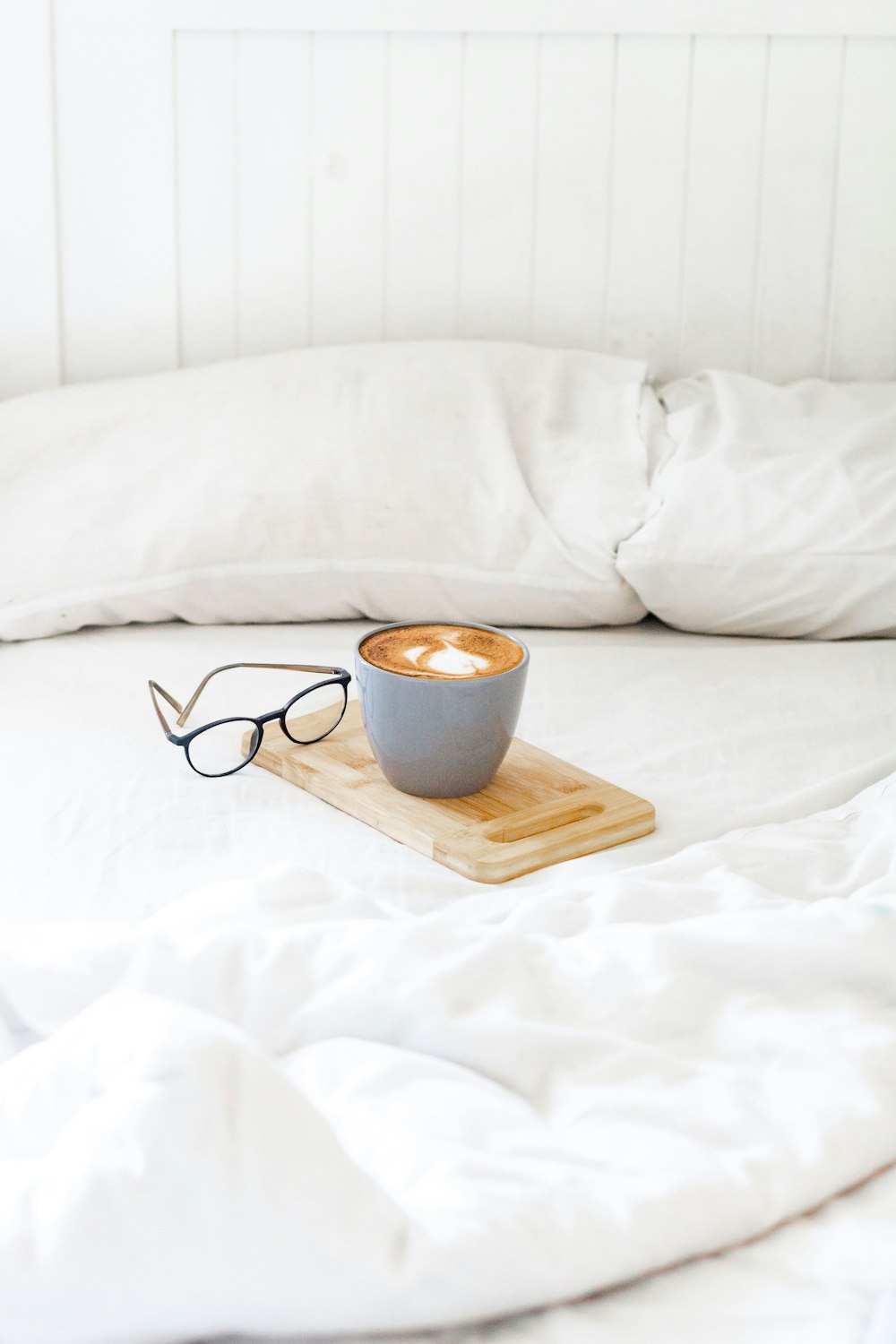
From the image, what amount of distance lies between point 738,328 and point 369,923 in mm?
1108

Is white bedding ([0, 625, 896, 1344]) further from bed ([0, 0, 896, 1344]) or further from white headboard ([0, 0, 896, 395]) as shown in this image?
white headboard ([0, 0, 896, 395])

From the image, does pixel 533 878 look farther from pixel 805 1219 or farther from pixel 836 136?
pixel 836 136

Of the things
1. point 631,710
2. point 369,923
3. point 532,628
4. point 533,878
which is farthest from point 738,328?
point 369,923

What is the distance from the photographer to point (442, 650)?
2.53 ft

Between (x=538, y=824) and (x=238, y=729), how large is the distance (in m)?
0.25

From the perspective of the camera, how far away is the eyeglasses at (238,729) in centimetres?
81

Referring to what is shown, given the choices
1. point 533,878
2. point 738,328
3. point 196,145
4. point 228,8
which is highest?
point 228,8

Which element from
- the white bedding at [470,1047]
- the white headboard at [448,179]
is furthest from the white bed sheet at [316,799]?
the white headboard at [448,179]


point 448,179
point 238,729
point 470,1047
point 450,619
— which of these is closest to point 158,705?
point 238,729

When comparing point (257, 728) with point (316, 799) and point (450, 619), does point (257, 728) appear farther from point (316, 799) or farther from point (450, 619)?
point (450, 619)

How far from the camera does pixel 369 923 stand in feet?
1.79

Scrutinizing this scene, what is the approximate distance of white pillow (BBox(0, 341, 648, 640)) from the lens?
1.06m

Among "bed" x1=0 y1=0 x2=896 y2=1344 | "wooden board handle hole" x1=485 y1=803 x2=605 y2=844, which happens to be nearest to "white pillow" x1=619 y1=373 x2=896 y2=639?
"bed" x1=0 y1=0 x2=896 y2=1344

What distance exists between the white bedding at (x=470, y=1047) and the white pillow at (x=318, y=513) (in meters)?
0.23
